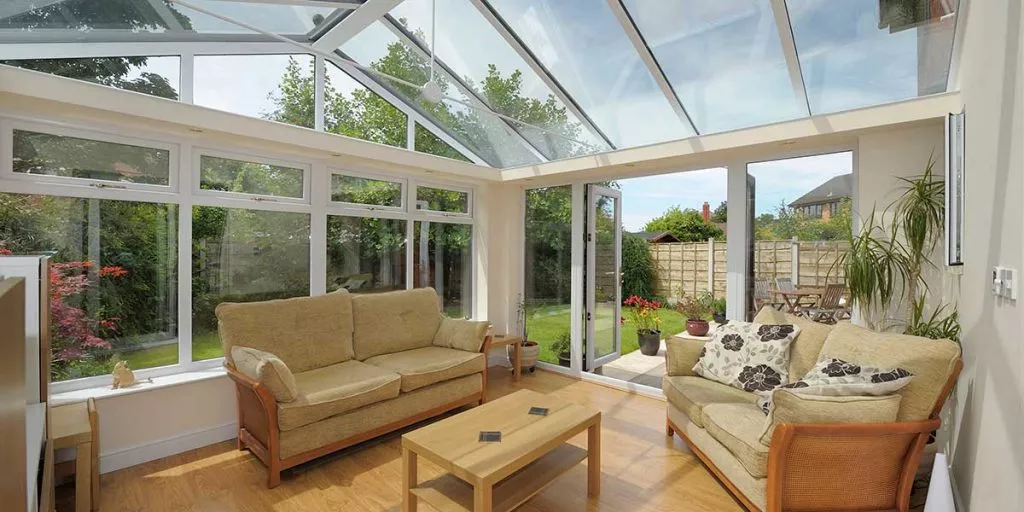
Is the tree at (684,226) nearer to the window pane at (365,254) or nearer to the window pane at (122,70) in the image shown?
Answer: the window pane at (365,254)

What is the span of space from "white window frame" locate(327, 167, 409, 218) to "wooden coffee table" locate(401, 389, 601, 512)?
2.42 meters

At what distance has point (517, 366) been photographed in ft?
15.6

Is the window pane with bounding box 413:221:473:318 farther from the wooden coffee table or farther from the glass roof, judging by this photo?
the wooden coffee table

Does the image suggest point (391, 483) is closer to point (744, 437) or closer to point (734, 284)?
point (744, 437)

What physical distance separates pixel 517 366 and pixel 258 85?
3.45 metres

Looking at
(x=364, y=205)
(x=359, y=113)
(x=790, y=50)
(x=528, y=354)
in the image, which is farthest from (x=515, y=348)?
(x=790, y=50)

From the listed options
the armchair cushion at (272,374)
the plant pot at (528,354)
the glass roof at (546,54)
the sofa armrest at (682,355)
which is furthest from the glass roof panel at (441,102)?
the armchair cushion at (272,374)

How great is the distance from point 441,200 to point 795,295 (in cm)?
352

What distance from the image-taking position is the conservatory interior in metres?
2.08

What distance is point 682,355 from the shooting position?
10.7 feet

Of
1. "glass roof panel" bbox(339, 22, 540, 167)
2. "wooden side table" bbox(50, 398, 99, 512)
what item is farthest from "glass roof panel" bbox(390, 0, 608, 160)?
"wooden side table" bbox(50, 398, 99, 512)

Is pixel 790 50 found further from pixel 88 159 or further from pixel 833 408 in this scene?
pixel 88 159

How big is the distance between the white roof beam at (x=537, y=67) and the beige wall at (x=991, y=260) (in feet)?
7.85

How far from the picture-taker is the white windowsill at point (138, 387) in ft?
8.79
